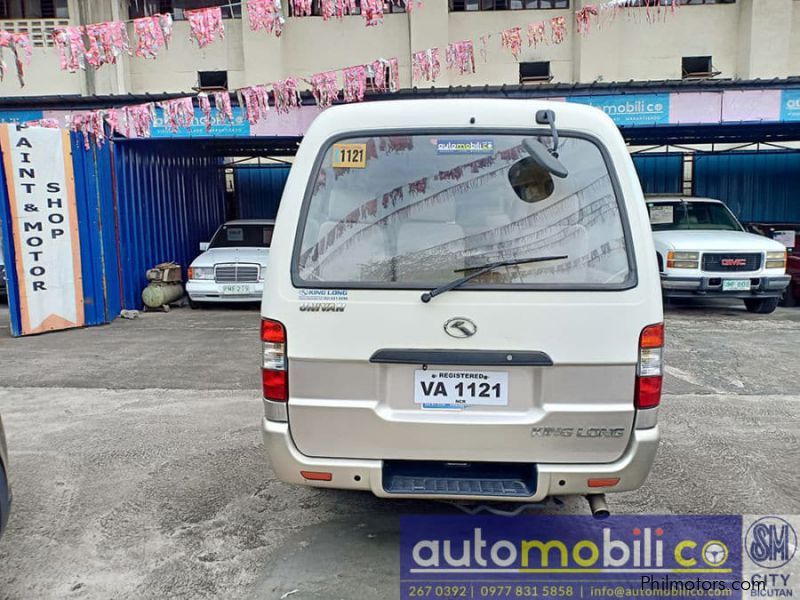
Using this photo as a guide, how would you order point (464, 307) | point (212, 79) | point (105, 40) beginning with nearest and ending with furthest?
point (464, 307) < point (105, 40) < point (212, 79)

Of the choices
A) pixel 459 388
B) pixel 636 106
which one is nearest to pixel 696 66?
pixel 636 106

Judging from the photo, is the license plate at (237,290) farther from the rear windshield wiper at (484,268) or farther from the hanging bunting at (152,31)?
the rear windshield wiper at (484,268)

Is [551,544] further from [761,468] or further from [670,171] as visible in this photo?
[670,171]

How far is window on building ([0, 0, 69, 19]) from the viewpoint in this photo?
16.0m

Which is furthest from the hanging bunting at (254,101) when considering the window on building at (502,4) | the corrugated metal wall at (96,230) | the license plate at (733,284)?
the window on building at (502,4)

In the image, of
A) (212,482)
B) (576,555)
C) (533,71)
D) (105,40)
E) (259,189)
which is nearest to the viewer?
(576,555)

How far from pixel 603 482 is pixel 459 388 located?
0.76m

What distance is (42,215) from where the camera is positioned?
8648mm

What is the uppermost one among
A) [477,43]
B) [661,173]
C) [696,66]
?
[477,43]

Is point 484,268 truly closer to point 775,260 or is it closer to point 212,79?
point 775,260

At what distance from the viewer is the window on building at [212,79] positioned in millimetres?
15867

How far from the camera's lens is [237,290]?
10.4 meters

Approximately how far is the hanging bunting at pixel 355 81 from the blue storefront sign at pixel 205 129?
1.77 metres

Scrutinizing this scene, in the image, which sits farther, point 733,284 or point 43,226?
point 733,284
